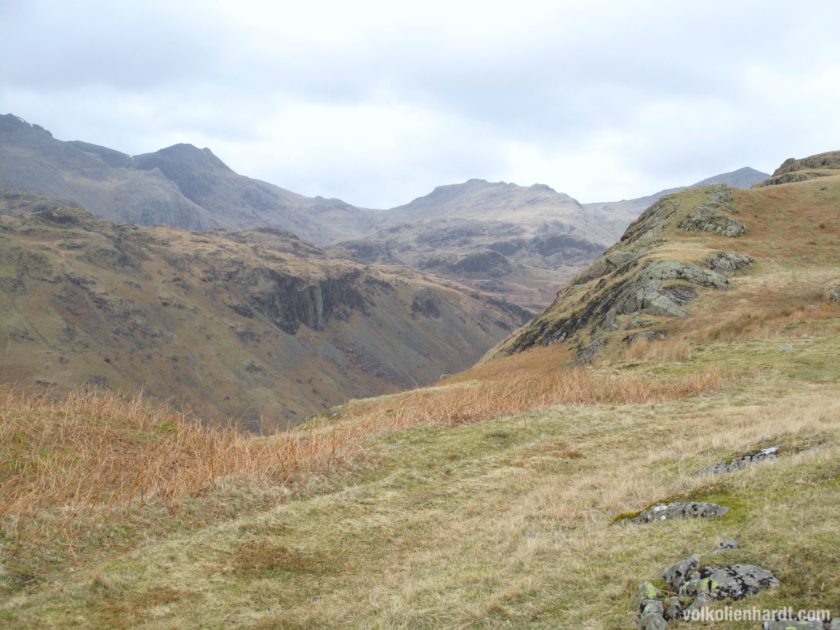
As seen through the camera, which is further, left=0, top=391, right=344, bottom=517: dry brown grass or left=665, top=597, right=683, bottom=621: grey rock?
left=0, top=391, right=344, bottom=517: dry brown grass

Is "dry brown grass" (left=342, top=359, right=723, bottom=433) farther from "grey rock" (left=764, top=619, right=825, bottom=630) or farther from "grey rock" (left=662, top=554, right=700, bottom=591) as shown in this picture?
"grey rock" (left=764, top=619, right=825, bottom=630)

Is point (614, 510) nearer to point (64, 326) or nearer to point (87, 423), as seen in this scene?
point (87, 423)

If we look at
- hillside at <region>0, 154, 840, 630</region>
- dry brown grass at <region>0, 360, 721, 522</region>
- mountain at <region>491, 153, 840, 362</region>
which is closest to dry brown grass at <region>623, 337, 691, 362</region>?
mountain at <region>491, 153, 840, 362</region>

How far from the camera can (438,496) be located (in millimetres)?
13336

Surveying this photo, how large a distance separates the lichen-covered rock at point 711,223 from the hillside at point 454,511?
32966 mm


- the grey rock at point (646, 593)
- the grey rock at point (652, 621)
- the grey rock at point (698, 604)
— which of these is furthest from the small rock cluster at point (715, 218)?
the grey rock at point (652, 621)

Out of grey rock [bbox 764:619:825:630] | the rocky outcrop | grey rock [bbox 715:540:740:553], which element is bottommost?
the rocky outcrop

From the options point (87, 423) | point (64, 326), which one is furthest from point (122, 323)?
point (87, 423)

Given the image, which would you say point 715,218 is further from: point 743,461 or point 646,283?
point 743,461

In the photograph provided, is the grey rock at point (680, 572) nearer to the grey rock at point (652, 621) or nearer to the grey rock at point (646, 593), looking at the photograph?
the grey rock at point (646, 593)

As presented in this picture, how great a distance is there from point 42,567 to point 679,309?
36653 millimetres

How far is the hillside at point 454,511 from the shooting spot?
710 cm

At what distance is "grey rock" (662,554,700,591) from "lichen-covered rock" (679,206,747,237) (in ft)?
176

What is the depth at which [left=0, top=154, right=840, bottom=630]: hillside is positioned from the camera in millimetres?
7097
